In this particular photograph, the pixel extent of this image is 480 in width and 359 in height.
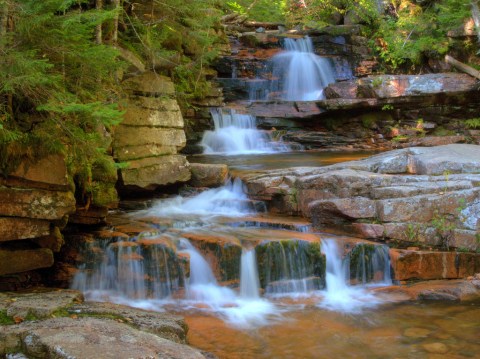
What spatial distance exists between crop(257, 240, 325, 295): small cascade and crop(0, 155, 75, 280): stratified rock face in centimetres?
265

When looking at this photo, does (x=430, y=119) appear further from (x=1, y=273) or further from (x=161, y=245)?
(x=1, y=273)

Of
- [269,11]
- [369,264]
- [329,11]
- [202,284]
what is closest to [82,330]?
[202,284]

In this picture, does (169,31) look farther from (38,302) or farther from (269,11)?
(269,11)

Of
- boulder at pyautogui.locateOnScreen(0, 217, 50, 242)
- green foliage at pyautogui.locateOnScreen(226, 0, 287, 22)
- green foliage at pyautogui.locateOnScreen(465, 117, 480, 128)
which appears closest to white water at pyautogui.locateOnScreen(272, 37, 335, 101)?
green foliage at pyautogui.locateOnScreen(465, 117, 480, 128)

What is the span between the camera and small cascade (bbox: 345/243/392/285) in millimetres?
6770

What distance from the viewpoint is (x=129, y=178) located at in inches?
311

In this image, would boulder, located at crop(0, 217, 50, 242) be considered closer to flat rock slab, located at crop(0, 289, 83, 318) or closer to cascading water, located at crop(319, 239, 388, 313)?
flat rock slab, located at crop(0, 289, 83, 318)

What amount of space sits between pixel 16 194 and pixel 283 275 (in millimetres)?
3504

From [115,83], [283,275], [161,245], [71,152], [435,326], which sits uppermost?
[115,83]

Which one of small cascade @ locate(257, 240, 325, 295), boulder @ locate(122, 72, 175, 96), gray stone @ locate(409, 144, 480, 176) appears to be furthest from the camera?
boulder @ locate(122, 72, 175, 96)

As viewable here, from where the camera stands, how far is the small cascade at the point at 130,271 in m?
6.21

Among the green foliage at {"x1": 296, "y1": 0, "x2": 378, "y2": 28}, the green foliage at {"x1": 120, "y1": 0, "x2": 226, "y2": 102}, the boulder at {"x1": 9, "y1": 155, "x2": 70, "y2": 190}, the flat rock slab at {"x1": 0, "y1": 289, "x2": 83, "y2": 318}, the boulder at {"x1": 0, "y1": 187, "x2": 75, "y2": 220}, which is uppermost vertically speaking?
the green foliage at {"x1": 296, "y1": 0, "x2": 378, "y2": 28}

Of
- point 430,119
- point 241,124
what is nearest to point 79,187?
point 241,124

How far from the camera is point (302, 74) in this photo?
1672 centimetres
